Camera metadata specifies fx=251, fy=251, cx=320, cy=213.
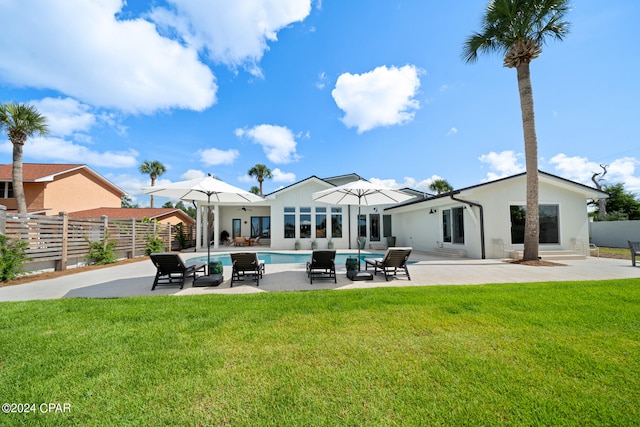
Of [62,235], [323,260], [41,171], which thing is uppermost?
[41,171]

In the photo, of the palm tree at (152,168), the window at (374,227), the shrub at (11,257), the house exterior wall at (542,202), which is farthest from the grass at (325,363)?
the palm tree at (152,168)

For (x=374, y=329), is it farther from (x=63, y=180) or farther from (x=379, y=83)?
(x=63, y=180)

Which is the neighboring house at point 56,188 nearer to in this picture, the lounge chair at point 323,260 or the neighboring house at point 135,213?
the neighboring house at point 135,213

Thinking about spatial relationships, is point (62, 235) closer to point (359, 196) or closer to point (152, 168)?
point (359, 196)

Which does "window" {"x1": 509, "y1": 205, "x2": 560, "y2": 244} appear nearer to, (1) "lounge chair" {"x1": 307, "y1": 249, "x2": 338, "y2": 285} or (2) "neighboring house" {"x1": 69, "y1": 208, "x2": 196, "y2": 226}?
(1) "lounge chair" {"x1": 307, "y1": 249, "x2": 338, "y2": 285}

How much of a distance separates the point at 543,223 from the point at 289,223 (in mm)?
14480

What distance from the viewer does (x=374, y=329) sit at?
141 inches

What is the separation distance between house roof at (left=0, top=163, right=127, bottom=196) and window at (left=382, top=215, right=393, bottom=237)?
82.3 ft

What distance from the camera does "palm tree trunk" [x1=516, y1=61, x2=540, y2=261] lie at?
10438mm

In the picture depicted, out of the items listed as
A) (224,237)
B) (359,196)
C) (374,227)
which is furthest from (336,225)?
(359,196)

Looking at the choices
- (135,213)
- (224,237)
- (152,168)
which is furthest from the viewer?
(152,168)

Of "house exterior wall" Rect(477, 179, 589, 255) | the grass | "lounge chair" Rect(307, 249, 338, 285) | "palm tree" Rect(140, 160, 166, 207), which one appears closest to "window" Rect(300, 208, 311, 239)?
"house exterior wall" Rect(477, 179, 589, 255)

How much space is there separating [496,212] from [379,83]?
8586mm

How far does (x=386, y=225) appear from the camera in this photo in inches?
761
